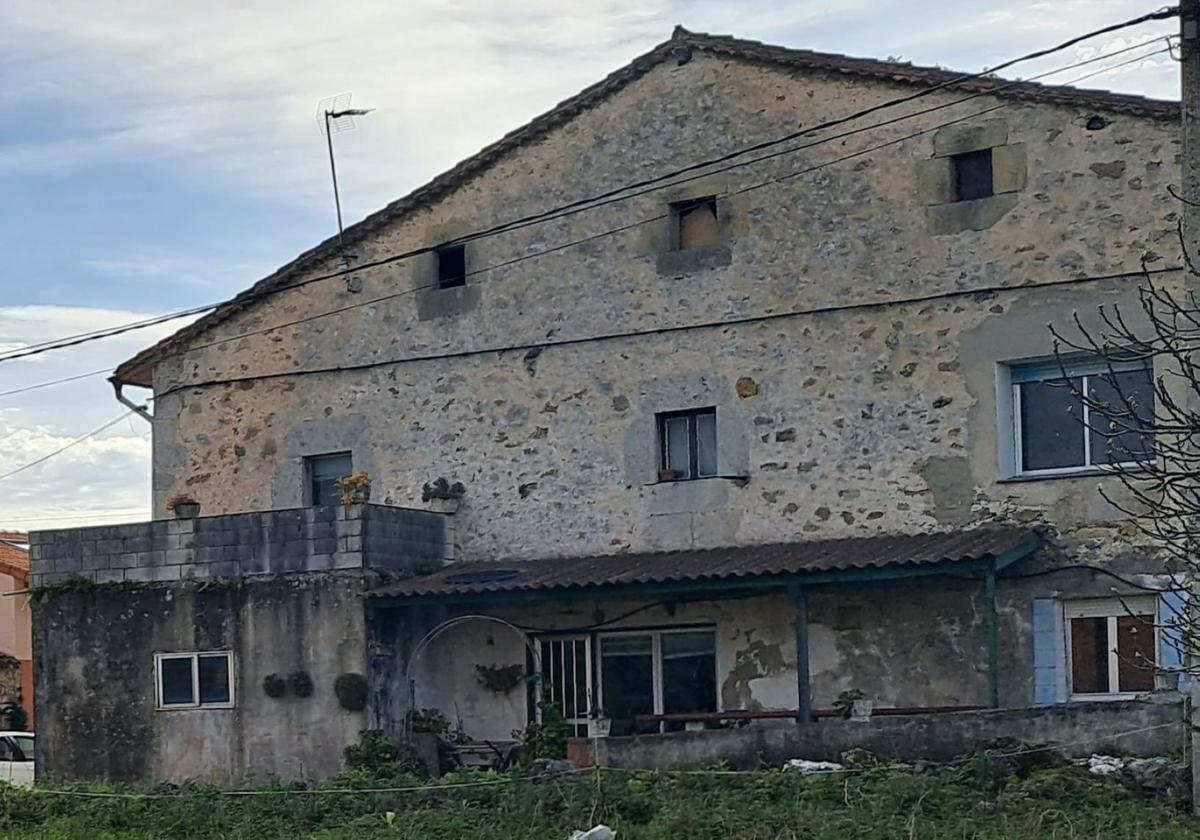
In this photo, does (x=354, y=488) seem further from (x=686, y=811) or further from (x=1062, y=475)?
(x=686, y=811)

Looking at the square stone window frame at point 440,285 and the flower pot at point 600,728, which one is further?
the square stone window frame at point 440,285

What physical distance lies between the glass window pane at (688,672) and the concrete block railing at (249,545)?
3316 millimetres

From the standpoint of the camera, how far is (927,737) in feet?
56.3

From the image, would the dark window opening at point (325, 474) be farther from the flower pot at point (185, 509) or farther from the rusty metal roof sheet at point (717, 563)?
the rusty metal roof sheet at point (717, 563)

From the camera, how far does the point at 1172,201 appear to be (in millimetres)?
19656

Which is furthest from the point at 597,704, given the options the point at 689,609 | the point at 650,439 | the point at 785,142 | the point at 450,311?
the point at 785,142

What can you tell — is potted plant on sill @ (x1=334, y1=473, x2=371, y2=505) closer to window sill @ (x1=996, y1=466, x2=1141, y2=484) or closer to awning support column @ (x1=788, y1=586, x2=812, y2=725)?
awning support column @ (x1=788, y1=586, x2=812, y2=725)

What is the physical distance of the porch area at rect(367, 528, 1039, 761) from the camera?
19859 millimetres

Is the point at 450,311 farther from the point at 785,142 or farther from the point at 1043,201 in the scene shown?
the point at 1043,201

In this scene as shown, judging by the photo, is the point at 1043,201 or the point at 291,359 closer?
the point at 1043,201

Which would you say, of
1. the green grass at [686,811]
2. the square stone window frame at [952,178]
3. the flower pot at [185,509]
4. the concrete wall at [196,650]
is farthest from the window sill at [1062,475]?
the flower pot at [185,509]

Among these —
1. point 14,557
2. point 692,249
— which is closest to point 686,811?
point 692,249

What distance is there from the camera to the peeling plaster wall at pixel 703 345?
20.4m

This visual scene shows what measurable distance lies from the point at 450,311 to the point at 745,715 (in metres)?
7.01
